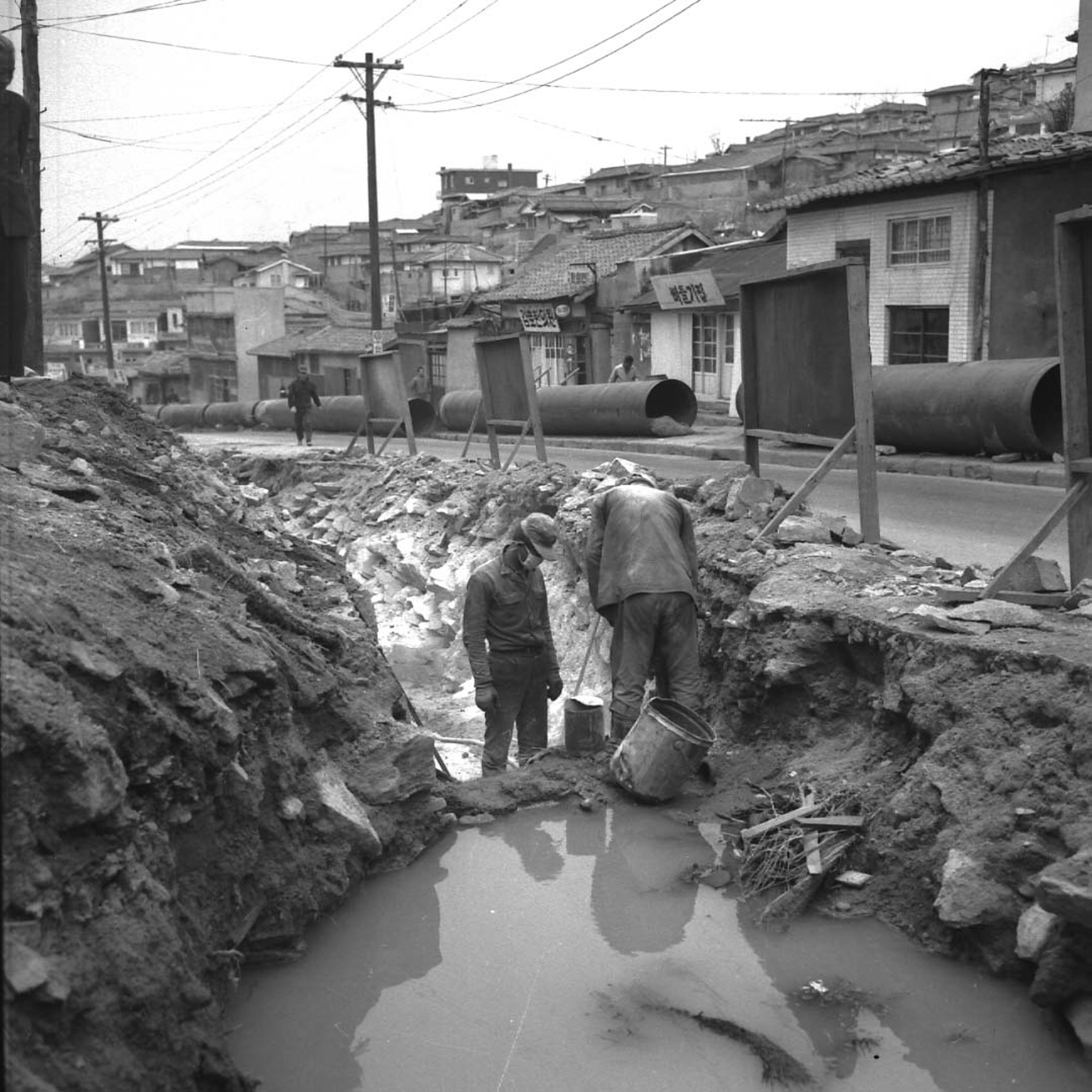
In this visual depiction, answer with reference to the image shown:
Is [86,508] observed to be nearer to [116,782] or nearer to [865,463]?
[116,782]

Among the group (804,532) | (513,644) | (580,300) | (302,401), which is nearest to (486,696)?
(513,644)

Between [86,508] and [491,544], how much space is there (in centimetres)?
776

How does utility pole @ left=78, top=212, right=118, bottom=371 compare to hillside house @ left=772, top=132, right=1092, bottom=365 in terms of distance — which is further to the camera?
utility pole @ left=78, top=212, right=118, bottom=371

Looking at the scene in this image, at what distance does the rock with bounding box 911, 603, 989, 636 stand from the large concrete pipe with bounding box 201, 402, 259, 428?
101 ft

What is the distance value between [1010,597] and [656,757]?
6.75 feet

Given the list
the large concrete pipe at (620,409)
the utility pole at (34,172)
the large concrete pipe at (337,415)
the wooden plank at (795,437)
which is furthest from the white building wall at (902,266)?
the wooden plank at (795,437)

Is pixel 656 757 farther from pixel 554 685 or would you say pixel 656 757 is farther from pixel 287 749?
pixel 287 749

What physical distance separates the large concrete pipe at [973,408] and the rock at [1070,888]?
1075 centimetres

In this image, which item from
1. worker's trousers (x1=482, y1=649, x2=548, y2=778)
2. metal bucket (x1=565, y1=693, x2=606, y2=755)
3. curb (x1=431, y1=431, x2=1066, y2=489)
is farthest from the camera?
curb (x1=431, y1=431, x2=1066, y2=489)

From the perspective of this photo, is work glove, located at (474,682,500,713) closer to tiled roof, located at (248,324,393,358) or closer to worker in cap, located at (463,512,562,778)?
worker in cap, located at (463,512,562,778)

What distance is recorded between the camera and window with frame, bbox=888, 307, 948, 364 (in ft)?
76.8

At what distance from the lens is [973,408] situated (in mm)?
15438

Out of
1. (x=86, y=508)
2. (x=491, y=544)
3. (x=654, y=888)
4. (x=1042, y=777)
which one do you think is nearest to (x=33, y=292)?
(x=491, y=544)

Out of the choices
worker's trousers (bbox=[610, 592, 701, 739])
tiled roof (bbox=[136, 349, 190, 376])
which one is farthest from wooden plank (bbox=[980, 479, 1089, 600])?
tiled roof (bbox=[136, 349, 190, 376])
